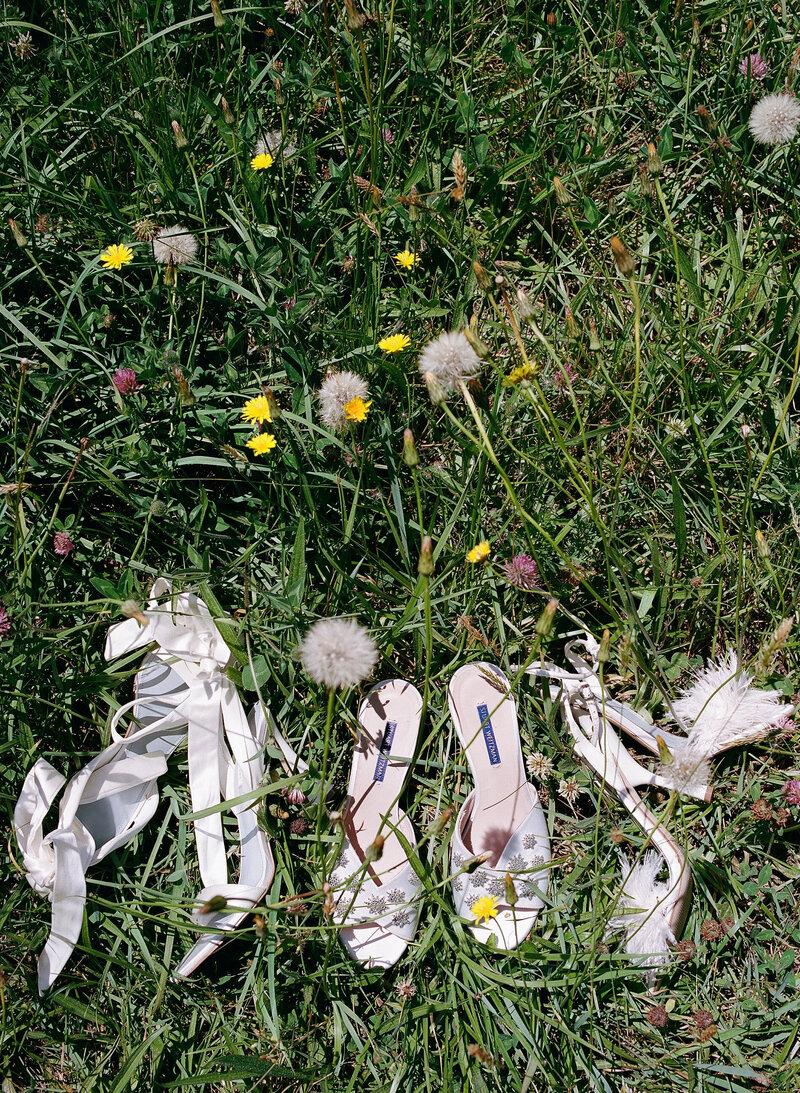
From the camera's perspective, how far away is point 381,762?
6.98 feet

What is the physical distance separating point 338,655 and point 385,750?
1.85 ft

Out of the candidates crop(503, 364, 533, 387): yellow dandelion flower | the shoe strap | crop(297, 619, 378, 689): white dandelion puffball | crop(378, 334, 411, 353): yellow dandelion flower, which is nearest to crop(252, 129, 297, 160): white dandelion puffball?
crop(378, 334, 411, 353): yellow dandelion flower

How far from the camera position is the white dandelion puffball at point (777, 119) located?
2.04 meters

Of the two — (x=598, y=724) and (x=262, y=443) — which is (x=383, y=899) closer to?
(x=598, y=724)

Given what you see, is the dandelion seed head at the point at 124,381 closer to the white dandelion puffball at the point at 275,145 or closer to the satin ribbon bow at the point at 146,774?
the satin ribbon bow at the point at 146,774

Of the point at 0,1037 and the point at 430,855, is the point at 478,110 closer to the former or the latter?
the point at 430,855

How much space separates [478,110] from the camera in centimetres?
251

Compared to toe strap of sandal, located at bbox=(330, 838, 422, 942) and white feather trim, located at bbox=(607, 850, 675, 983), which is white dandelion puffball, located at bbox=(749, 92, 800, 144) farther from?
toe strap of sandal, located at bbox=(330, 838, 422, 942)

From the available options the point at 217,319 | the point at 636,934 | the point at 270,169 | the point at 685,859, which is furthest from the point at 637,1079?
the point at 270,169

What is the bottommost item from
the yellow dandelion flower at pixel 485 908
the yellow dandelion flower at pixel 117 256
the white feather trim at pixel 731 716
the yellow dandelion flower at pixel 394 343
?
the yellow dandelion flower at pixel 485 908

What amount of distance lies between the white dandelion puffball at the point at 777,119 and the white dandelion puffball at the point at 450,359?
37.1 inches

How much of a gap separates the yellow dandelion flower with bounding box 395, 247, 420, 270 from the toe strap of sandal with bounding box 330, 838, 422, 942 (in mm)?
1482

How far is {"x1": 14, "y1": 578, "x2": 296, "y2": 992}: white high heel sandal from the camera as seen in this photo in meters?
1.93

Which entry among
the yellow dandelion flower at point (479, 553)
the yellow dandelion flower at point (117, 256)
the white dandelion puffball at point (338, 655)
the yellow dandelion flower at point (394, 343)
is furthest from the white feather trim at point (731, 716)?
the yellow dandelion flower at point (117, 256)
